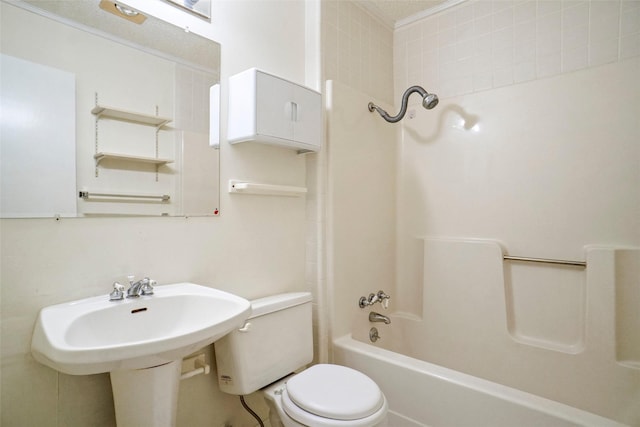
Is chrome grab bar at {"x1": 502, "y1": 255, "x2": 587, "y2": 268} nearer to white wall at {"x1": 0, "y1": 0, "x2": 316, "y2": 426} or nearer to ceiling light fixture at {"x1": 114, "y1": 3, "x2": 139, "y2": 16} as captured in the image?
white wall at {"x1": 0, "y1": 0, "x2": 316, "y2": 426}

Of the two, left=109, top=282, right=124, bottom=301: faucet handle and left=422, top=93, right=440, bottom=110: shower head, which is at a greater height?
left=422, top=93, right=440, bottom=110: shower head

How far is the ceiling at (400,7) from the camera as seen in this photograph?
6.73 feet

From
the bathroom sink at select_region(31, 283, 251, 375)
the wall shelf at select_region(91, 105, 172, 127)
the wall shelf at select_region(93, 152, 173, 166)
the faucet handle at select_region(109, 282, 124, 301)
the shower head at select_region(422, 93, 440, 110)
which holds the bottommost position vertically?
the bathroom sink at select_region(31, 283, 251, 375)

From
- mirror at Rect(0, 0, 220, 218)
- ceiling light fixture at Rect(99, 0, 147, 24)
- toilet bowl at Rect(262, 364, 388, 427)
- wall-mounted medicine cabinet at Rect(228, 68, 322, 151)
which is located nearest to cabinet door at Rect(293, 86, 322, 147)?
wall-mounted medicine cabinet at Rect(228, 68, 322, 151)

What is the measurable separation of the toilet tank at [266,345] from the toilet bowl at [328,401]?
0.10 m

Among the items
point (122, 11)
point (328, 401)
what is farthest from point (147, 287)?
point (122, 11)

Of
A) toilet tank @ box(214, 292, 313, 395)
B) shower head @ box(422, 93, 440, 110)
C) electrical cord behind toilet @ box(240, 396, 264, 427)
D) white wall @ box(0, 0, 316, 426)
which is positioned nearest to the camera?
white wall @ box(0, 0, 316, 426)

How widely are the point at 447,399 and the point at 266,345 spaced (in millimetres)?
753

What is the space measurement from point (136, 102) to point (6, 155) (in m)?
0.42

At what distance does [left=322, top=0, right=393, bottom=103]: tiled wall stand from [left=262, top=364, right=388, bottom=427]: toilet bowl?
1433mm

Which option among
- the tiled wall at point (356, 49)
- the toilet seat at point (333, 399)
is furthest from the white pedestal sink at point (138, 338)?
the tiled wall at point (356, 49)

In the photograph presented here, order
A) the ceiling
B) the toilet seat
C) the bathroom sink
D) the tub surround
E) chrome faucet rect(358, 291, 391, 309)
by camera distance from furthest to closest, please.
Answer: the ceiling → chrome faucet rect(358, 291, 391, 309) → the tub surround → the toilet seat → the bathroom sink

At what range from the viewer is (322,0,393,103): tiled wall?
1.84 metres

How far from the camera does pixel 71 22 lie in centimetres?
108
